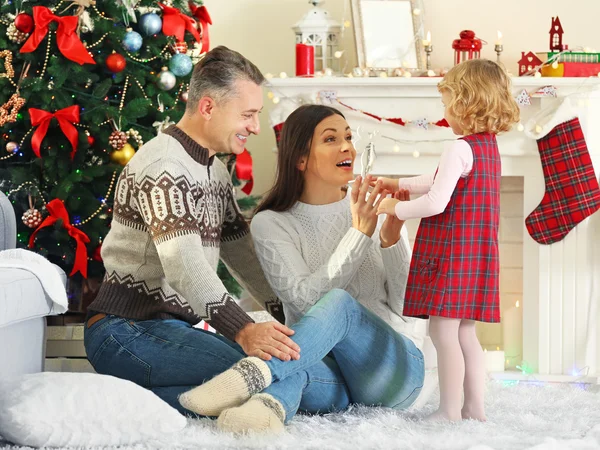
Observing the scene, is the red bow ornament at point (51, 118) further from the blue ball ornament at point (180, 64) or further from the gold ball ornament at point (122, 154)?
the blue ball ornament at point (180, 64)

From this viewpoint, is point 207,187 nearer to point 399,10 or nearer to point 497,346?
point 399,10

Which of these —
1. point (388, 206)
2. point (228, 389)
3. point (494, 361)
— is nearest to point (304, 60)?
point (494, 361)

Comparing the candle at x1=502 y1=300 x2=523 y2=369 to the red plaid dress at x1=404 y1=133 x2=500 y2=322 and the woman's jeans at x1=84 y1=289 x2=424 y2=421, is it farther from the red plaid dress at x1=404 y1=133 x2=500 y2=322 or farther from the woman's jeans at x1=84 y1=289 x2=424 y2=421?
the red plaid dress at x1=404 y1=133 x2=500 y2=322

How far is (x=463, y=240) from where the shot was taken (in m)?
2.20

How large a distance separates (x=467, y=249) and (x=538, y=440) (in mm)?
460

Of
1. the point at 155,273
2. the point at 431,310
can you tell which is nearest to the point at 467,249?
the point at 431,310

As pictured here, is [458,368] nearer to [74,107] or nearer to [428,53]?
[74,107]

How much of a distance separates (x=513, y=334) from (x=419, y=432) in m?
1.90

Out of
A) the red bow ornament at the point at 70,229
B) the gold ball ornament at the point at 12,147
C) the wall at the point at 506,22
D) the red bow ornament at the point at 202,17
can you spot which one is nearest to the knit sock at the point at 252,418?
the red bow ornament at the point at 70,229

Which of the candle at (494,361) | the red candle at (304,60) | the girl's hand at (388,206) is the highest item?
the red candle at (304,60)

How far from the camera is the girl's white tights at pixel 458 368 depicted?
214 cm

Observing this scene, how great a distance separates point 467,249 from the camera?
2195 millimetres

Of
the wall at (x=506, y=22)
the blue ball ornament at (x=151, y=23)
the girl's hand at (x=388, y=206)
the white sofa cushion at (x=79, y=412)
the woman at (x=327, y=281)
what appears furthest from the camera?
the wall at (x=506, y=22)

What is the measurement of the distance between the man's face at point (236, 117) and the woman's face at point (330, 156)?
21cm
